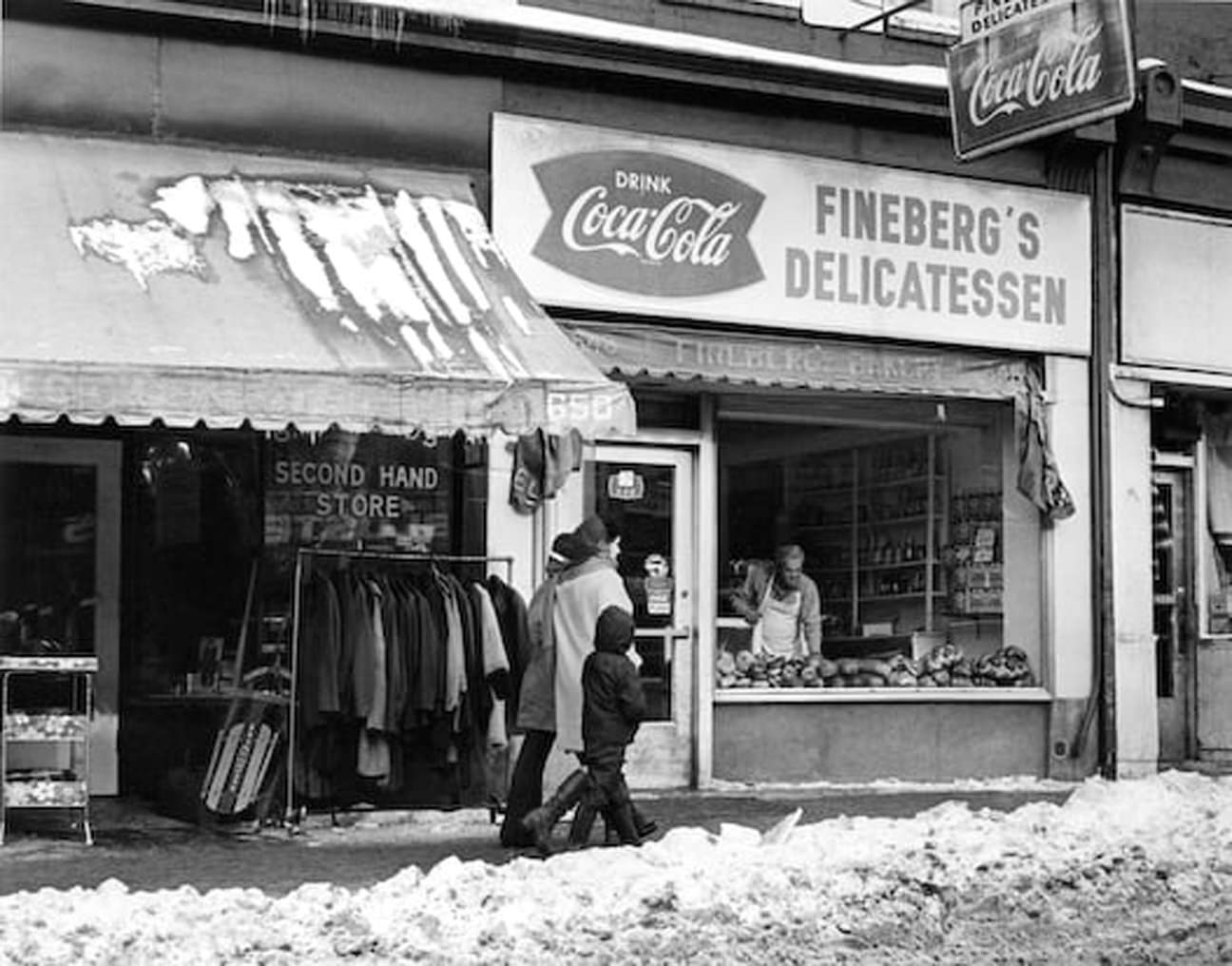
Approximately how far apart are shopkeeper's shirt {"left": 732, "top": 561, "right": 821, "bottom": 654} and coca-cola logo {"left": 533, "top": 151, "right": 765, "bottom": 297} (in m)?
2.31

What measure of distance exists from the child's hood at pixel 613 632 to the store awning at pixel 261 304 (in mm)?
1029

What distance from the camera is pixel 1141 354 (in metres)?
14.6

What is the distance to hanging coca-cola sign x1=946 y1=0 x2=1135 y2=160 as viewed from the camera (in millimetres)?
12367

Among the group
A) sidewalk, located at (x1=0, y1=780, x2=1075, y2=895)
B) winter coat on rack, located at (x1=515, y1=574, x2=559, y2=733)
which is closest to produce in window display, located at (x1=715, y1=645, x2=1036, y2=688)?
sidewalk, located at (x1=0, y1=780, x2=1075, y2=895)

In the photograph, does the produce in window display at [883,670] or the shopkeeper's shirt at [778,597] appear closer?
the produce in window display at [883,670]

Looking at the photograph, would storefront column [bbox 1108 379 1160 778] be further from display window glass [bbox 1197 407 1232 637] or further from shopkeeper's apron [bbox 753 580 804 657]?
shopkeeper's apron [bbox 753 580 804 657]

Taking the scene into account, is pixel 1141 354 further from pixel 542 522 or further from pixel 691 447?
pixel 542 522

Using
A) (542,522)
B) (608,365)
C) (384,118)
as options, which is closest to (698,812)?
(542,522)

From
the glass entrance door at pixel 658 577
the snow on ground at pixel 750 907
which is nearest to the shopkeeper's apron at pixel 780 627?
the glass entrance door at pixel 658 577

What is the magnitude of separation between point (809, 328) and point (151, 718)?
5.21 meters

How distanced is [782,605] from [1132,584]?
2.74m

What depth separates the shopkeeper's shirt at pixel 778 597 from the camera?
14.0 meters

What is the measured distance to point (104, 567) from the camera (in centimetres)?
1257

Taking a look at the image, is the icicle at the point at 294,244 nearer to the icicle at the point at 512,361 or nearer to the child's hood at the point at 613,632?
the icicle at the point at 512,361
